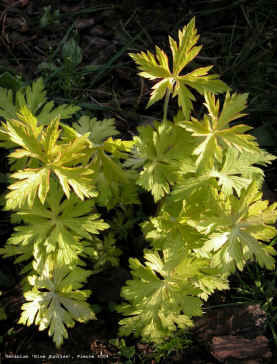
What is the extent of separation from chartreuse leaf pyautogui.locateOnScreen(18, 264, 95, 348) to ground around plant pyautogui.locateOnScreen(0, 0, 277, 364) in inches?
15.7

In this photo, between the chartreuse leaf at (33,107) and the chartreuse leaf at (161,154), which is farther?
the chartreuse leaf at (33,107)

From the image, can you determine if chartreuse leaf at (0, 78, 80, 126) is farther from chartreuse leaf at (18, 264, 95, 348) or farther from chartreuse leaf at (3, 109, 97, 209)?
chartreuse leaf at (18, 264, 95, 348)

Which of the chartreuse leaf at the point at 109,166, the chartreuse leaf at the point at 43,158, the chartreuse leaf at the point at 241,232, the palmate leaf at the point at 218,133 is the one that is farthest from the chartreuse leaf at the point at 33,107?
the chartreuse leaf at the point at 241,232

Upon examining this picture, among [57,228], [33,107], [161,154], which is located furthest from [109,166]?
[33,107]

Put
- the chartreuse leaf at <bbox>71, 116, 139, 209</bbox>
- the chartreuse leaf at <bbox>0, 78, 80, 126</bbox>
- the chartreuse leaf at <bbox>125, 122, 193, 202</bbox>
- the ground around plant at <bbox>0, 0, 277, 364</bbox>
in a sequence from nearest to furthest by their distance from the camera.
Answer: the chartreuse leaf at <bbox>125, 122, 193, 202</bbox>, the chartreuse leaf at <bbox>71, 116, 139, 209</bbox>, the chartreuse leaf at <bbox>0, 78, 80, 126</bbox>, the ground around plant at <bbox>0, 0, 277, 364</bbox>

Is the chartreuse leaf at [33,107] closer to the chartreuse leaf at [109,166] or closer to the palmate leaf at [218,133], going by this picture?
the chartreuse leaf at [109,166]

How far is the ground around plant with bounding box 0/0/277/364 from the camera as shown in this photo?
2.25 m

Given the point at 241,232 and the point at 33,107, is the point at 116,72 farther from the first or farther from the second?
the point at 241,232

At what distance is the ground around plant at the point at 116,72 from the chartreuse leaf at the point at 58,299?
1.31ft

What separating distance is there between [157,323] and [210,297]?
0.59m

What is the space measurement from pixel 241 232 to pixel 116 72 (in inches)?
78.6

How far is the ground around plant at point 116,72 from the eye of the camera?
7.37 ft

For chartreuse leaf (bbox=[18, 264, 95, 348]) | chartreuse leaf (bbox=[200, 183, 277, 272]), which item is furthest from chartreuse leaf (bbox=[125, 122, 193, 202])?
chartreuse leaf (bbox=[18, 264, 95, 348])

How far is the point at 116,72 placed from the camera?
312 cm
